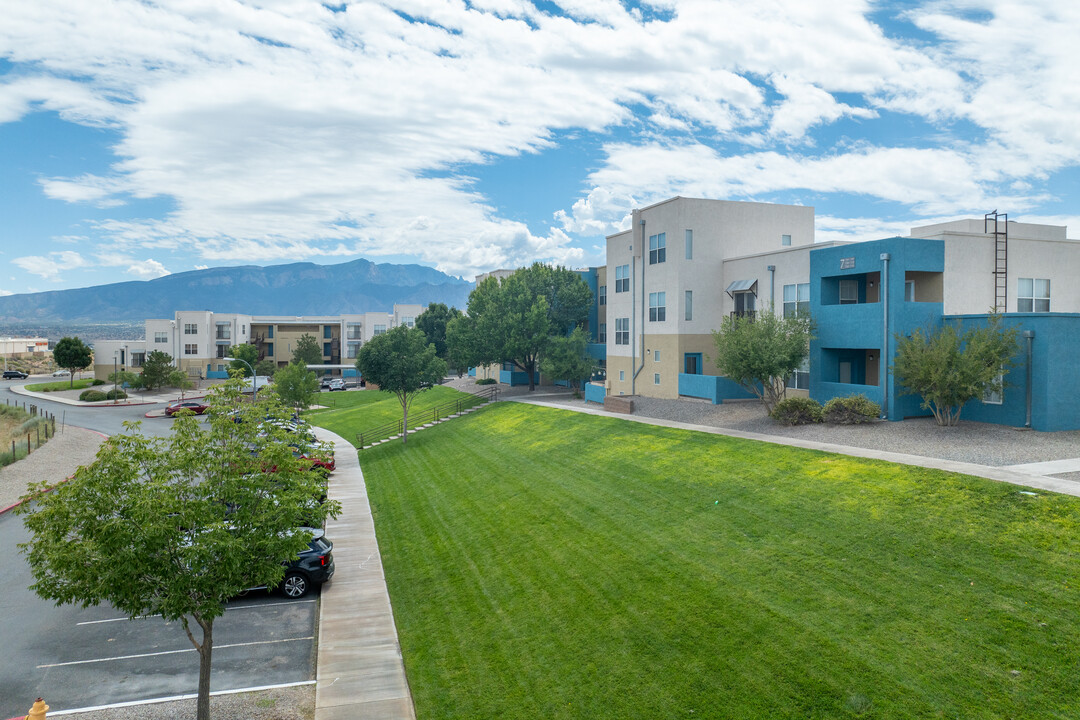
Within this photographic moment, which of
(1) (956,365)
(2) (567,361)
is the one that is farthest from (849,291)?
(2) (567,361)

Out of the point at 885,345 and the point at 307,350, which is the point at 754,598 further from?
the point at 307,350

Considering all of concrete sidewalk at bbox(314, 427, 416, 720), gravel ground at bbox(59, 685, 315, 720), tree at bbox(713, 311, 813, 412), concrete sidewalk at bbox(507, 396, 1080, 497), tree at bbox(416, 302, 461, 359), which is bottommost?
gravel ground at bbox(59, 685, 315, 720)

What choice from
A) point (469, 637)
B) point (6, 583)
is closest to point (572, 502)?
point (469, 637)

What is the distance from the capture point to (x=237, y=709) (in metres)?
13.1

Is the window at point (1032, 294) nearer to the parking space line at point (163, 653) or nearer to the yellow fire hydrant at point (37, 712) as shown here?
the parking space line at point (163, 653)

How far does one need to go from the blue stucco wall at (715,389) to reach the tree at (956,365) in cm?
1155

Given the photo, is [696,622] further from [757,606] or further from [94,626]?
[94,626]

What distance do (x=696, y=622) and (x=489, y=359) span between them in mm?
43495

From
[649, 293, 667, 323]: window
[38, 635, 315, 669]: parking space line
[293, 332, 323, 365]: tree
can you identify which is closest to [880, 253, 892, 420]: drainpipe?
[649, 293, 667, 323]: window

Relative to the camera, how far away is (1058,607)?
40.7ft

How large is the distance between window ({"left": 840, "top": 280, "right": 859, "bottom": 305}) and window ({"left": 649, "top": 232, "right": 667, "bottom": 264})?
11.4 m

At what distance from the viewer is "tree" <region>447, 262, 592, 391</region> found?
5534 cm

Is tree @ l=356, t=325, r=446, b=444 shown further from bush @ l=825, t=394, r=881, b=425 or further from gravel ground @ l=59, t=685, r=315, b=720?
gravel ground @ l=59, t=685, r=315, b=720

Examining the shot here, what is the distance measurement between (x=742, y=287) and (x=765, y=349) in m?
9.43
